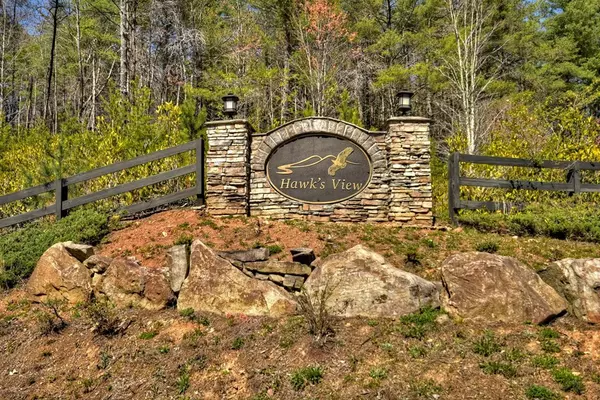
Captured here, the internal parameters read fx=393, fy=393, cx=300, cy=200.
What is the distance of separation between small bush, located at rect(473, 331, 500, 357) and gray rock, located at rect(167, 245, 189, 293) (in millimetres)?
3520

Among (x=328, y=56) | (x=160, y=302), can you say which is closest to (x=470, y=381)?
(x=160, y=302)

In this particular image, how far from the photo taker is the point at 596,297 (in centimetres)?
→ 448

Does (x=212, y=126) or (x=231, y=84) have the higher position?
(x=231, y=84)

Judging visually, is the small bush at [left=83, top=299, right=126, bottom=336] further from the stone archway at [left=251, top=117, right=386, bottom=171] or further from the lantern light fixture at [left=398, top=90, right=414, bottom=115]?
the lantern light fixture at [left=398, top=90, right=414, bottom=115]

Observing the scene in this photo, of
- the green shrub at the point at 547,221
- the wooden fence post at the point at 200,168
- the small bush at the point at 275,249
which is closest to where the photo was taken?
the small bush at the point at 275,249

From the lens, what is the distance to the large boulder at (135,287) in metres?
5.11

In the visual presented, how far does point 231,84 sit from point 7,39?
706 inches

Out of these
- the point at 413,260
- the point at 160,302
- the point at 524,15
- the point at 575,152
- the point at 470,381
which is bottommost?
the point at 470,381

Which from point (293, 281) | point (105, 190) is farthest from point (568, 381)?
point (105, 190)

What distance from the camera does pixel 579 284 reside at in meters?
4.60

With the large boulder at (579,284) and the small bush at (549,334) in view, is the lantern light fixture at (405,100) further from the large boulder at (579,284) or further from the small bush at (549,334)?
the small bush at (549,334)

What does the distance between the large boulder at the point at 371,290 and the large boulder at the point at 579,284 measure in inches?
58.7

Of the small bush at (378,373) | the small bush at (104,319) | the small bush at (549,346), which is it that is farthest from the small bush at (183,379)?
the small bush at (549,346)

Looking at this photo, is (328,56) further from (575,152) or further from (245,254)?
(245,254)
